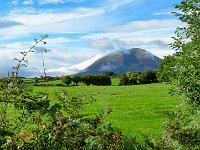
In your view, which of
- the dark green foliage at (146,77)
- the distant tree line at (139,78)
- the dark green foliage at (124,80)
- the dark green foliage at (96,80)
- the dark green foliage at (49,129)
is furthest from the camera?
the dark green foliage at (146,77)

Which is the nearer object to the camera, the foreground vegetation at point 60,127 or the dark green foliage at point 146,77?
the foreground vegetation at point 60,127

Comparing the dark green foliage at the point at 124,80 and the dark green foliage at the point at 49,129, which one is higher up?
the dark green foliage at the point at 49,129

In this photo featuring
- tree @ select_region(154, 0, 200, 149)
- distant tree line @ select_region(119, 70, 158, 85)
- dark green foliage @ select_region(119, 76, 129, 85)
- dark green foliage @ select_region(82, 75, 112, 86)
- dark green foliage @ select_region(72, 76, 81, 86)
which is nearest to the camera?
tree @ select_region(154, 0, 200, 149)

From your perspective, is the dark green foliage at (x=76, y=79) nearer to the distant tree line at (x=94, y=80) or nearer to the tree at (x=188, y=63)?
the distant tree line at (x=94, y=80)

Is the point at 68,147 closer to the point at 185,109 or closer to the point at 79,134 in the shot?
the point at 79,134

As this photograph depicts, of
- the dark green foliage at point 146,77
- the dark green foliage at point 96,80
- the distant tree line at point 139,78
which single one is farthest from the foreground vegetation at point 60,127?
the dark green foliage at point 146,77

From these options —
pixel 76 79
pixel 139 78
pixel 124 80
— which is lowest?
pixel 124 80

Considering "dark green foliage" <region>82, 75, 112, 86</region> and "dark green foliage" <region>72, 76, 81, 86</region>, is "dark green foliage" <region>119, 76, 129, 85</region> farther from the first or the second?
"dark green foliage" <region>72, 76, 81, 86</region>

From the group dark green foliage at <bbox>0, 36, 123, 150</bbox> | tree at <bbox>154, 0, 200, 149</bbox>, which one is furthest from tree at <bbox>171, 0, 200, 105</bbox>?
dark green foliage at <bbox>0, 36, 123, 150</bbox>

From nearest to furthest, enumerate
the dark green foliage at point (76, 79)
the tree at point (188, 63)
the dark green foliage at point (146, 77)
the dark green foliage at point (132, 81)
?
the tree at point (188, 63) → the dark green foliage at point (76, 79) → the dark green foliage at point (132, 81) → the dark green foliage at point (146, 77)

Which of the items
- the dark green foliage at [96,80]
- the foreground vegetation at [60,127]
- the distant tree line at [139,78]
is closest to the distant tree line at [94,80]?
the dark green foliage at [96,80]

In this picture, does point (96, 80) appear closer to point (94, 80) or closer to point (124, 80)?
point (94, 80)

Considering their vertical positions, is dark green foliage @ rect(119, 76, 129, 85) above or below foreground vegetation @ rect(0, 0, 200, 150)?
below

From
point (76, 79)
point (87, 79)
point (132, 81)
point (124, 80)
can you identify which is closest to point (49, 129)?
point (76, 79)
